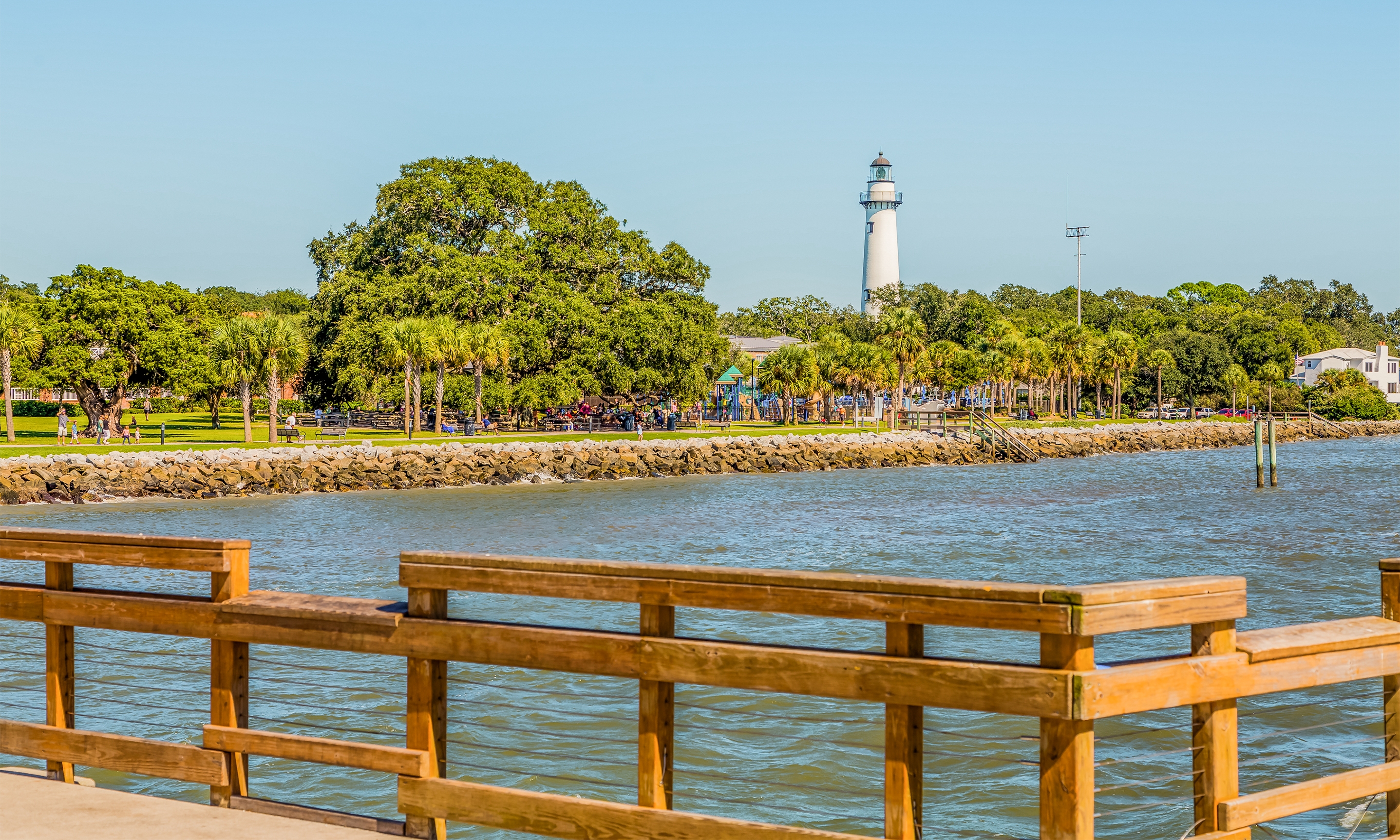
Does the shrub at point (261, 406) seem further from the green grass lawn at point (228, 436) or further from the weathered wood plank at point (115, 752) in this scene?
the weathered wood plank at point (115, 752)

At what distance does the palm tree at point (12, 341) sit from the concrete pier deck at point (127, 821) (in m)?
44.4

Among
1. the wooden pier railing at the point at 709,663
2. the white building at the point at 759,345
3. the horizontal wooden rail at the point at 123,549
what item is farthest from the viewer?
the white building at the point at 759,345

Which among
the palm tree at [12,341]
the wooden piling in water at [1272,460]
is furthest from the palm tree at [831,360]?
the palm tree at [12,341]

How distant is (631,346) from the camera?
63000 mm

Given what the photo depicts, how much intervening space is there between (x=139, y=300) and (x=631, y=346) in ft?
75.9

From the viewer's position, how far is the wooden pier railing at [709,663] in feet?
11.3

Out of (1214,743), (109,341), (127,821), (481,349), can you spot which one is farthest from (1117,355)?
(127,821)

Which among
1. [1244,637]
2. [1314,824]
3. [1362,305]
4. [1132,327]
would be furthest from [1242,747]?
[1362,305]

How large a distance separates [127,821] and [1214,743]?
3.90 m

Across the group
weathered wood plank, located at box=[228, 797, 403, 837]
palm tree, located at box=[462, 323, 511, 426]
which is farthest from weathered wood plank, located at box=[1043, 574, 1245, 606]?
palm tree, located at box=[462, 323, 511, 426]

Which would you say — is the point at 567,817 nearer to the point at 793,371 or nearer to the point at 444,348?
the point at 444,348

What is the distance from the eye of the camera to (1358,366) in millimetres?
114500

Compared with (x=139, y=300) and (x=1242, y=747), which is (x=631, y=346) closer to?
(x=139, y=300)

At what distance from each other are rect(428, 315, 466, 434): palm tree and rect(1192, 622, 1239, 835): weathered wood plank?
166 ft
